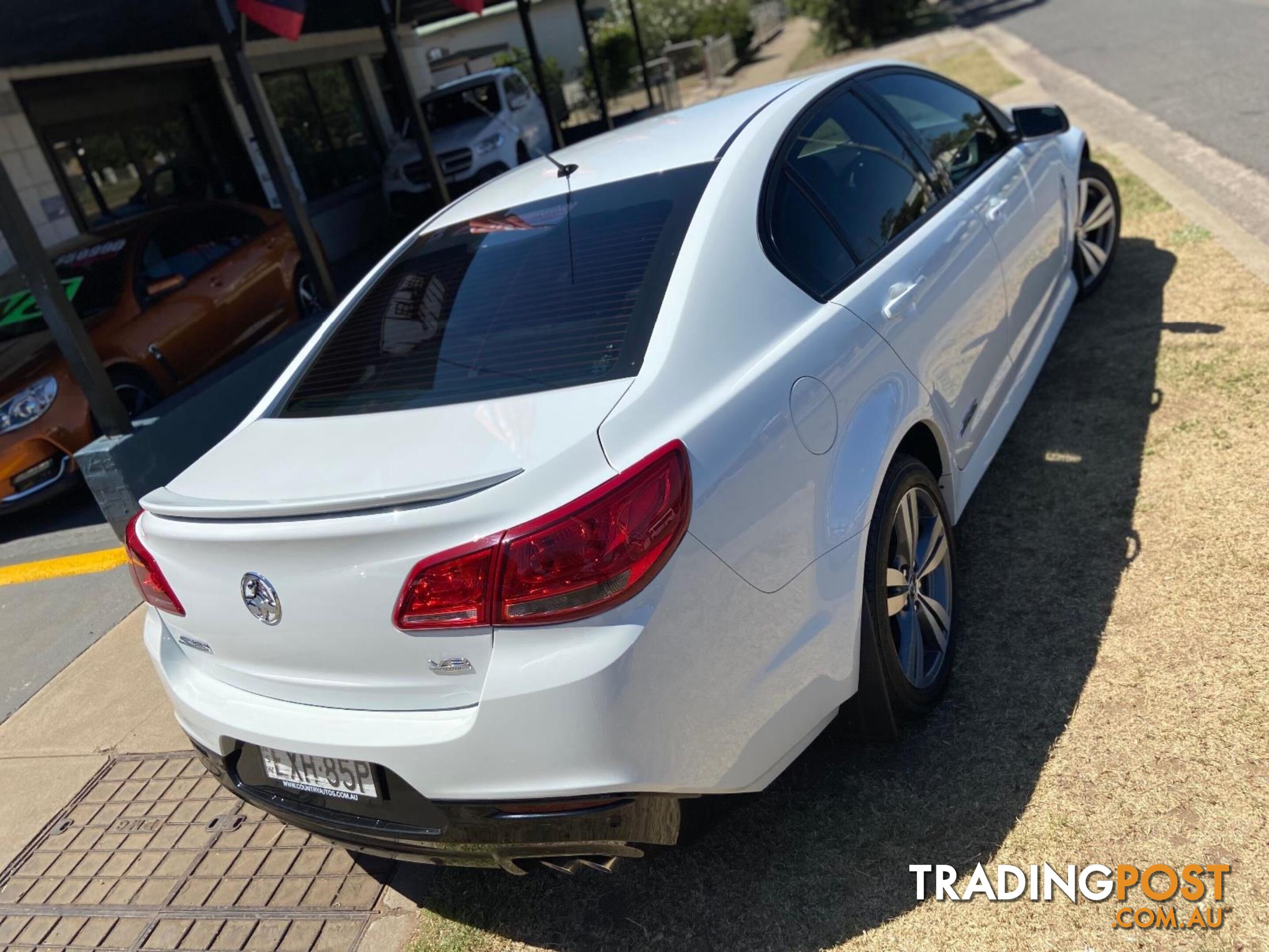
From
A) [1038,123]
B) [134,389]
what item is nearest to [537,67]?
[134,389]

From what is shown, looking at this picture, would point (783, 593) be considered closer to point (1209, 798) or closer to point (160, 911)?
point (1209, 798)

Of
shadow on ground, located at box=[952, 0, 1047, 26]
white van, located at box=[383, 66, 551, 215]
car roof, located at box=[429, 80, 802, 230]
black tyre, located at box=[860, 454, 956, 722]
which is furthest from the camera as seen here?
shadow on ground, located at box=[952, 0, 1047, 26]

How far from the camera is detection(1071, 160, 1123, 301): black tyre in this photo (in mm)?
5418

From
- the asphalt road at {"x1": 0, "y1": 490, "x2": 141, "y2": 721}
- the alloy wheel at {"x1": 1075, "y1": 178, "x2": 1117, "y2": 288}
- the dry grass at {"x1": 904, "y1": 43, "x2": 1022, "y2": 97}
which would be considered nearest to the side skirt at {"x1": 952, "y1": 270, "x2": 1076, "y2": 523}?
the alloy wheel at {"x1": 1075, "y1": 178, "x2": 1117, "y2": 288}

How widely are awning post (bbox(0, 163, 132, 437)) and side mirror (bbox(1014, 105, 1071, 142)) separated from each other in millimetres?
4721

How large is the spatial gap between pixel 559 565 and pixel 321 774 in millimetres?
849

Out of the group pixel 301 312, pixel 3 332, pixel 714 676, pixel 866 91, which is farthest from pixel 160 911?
pixel 301 312

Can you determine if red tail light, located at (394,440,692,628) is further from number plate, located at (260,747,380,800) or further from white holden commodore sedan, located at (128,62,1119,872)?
number plate, located at (260,747,380,800)

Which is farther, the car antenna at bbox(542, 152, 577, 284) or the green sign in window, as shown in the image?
the green sign in window

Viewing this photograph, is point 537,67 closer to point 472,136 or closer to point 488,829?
point 472,136

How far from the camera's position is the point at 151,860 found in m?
3.36

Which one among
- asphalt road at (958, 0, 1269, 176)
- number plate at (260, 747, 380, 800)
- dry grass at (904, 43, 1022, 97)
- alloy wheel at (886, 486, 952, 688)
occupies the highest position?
number plate at (260, 747, 380, 800)

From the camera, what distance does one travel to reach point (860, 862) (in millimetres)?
2658

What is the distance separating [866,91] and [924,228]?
724 millimetres
